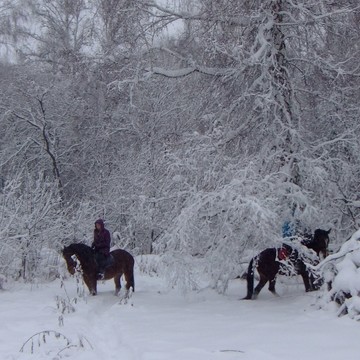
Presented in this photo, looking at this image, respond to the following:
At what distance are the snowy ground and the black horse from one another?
1.11ft

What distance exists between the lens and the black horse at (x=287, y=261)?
10.7 meters

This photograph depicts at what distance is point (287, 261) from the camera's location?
34.8 feet

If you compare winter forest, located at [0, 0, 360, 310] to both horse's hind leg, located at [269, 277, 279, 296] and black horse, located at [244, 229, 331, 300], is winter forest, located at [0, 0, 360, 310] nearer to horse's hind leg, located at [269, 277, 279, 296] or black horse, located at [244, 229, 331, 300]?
black horse, located at [244, 229, 331, 300]

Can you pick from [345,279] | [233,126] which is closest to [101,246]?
[233,126]

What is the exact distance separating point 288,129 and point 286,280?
10.1 feet

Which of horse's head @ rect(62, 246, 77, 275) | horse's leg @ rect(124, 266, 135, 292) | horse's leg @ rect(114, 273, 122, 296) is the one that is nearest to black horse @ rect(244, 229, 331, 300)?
horse's leg @ rect(124, 266, 135, 292)

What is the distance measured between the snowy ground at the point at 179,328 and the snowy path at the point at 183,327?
0.01 meters

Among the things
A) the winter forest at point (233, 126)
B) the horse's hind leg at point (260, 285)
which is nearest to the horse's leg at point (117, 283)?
the winter forest at point (233, 126)

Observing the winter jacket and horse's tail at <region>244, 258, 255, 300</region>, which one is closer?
horse's tail at <region>244, 258, 255, 300</region>

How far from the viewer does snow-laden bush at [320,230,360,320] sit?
8.14 m

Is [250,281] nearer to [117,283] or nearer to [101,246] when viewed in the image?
[117,283]

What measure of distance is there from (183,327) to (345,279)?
7.89ft

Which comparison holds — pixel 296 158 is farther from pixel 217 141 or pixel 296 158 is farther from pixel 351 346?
pixel 351 346

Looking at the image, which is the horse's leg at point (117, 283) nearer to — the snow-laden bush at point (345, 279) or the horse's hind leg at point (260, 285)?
the horse's hind leg at point (260, 285)
